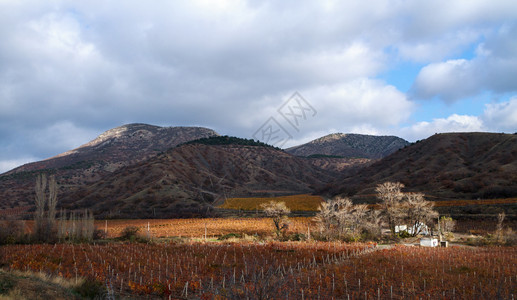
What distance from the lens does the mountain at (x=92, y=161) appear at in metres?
97.6

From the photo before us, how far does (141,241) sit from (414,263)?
2407 cm

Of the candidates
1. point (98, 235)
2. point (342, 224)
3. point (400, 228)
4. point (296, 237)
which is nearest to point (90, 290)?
point (296, 237)

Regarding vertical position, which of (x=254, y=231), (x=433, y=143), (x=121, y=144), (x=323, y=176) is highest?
(x=121, y=144)

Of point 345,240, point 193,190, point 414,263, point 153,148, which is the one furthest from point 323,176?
point 414,263

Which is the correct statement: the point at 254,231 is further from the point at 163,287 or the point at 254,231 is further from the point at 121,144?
the point at 121,144

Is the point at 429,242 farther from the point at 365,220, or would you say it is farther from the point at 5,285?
the point at 5,285

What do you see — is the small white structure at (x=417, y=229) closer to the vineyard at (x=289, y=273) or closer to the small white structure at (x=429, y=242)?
the small white structure at (x=429, y=242)

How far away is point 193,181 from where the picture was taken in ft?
314

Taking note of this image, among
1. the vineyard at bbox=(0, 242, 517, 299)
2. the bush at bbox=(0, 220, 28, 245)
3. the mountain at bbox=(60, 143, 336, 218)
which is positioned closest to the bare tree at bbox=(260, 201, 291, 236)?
the vineyard at bbox=(0, 242, 517, 299)

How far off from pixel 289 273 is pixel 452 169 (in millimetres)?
78573

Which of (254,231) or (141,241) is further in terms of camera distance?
(254,231)

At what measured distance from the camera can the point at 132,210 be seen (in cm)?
7006

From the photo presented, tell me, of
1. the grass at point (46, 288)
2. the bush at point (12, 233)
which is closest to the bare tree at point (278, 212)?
the bush at point (12, 233)

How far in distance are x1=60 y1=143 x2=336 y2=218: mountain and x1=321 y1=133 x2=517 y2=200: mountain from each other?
2660 cm
